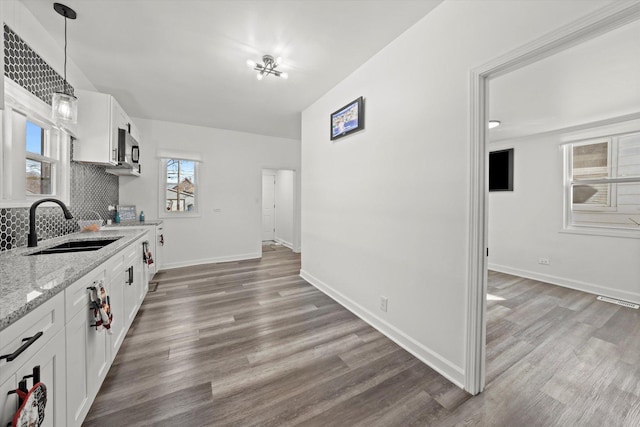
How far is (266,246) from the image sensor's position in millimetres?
6891

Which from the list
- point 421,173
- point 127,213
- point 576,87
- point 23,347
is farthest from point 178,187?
point 576,87

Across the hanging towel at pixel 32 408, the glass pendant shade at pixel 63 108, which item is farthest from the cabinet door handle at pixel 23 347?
the glass pendant shade at pixel 63 108

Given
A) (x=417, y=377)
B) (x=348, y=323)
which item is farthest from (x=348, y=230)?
(x=417, y=377)

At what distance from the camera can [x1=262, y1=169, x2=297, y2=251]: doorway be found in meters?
6.97

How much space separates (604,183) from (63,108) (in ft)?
21.2

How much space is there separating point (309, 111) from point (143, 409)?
377 centimetres

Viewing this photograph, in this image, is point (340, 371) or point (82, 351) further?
point (340, 371)

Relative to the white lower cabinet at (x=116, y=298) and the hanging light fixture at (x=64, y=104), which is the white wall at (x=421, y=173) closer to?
the white lower cabinet at (x=116, y=298)

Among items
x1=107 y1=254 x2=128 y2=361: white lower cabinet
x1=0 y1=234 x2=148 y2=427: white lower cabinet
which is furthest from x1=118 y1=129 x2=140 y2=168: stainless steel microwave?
x1=0 y1=234 x2=148 y2=427: white lower cabinet

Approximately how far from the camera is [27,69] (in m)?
1.93

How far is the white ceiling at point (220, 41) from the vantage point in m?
1.91

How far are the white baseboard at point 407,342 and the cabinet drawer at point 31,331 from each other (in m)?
2.29

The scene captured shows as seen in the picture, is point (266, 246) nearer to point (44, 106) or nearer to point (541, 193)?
point (44, 106)

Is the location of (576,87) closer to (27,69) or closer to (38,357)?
(38,357)
